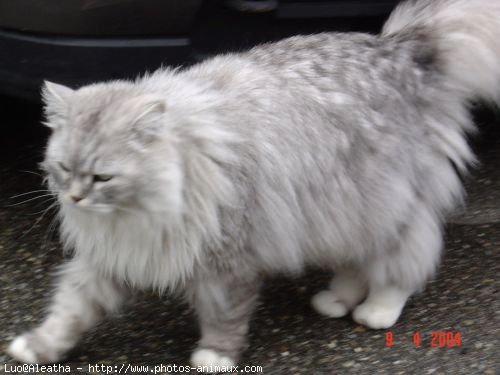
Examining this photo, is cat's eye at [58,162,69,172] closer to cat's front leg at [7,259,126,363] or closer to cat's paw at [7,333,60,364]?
cat's front leg at [7,259,126,363]

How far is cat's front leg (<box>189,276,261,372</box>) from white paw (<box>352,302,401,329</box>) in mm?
517

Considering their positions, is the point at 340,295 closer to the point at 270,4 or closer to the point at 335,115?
the point at 335,115

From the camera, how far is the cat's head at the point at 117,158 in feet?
8.92

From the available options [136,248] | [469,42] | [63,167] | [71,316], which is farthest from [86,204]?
[469,42]

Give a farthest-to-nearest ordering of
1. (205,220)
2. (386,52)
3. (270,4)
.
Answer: (270,4)
(386,52)
(205,220)

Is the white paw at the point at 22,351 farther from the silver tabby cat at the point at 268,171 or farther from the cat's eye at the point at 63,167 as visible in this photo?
the cat's eye at the point at 63,167

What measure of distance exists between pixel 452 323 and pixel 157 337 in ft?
3.76

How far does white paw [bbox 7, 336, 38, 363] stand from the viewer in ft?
10.1

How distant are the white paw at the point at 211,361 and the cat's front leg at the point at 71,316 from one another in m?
0.37

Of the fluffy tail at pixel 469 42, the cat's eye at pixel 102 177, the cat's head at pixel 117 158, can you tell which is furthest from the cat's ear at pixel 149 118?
the fluffy tail at pixel 469 42

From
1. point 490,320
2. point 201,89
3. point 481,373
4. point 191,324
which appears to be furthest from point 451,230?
point 201,89

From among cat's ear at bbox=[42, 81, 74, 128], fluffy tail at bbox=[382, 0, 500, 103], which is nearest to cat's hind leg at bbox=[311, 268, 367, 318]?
fluffy tail at bbox=[382, 0, 500, 103]

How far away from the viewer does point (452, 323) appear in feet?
10.9
